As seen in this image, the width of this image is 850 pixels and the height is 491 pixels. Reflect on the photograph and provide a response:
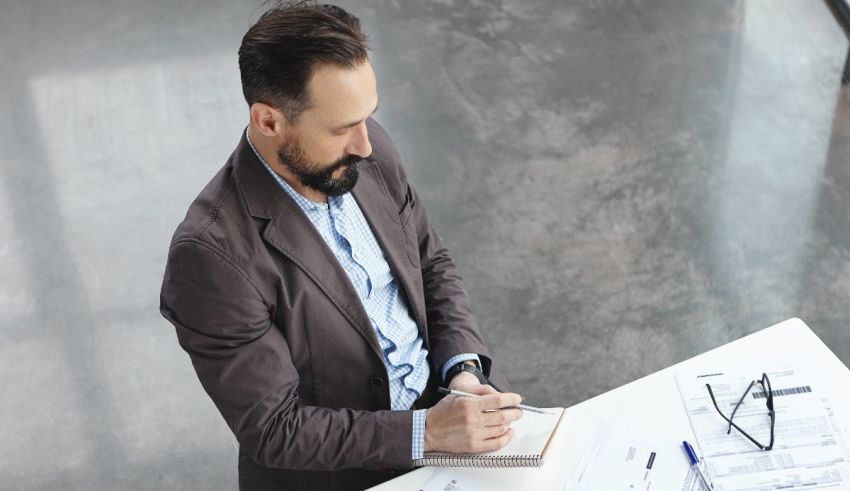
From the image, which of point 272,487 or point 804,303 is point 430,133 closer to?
point 804,303

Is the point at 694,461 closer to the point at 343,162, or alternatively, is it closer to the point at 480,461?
the point at 480,461

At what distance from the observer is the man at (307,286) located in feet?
5.70

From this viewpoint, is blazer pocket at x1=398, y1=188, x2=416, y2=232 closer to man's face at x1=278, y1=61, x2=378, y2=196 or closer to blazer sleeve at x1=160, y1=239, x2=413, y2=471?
man's face at x1=278, y1=61, x2=378, y2=196

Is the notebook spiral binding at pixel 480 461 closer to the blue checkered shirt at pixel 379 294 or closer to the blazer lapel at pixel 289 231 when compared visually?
the blue checkered shirt at pixel 379 294

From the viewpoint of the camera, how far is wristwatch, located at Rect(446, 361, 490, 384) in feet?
7.00

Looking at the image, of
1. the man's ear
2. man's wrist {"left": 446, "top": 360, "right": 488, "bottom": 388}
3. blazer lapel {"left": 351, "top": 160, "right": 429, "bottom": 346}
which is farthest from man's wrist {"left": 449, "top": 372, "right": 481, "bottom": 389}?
the man's ear

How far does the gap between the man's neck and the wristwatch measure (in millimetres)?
521

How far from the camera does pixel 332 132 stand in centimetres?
179

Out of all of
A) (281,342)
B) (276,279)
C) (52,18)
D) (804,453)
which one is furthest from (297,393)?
(52,18)

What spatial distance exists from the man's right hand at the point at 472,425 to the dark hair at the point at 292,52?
62 cm

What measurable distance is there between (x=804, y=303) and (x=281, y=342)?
220cm

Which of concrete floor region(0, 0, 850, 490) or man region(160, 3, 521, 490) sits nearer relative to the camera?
man region(160, 3, 521, 490)

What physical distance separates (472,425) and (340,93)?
65 centimetres

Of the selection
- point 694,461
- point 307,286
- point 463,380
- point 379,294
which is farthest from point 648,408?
point 307,286
